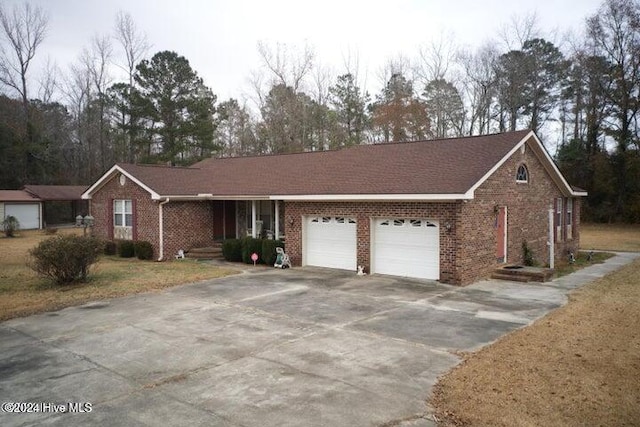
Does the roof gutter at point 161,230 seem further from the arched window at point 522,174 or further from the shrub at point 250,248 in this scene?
the arched window at point 522,174

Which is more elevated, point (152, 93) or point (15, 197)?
point (152, 93)

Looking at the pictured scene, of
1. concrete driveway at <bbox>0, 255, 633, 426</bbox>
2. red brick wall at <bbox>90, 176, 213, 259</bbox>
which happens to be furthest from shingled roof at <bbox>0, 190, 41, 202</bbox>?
concrete driveway at <bbox>0, 255, 633, 426</bbox>

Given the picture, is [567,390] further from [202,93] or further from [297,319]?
[202,93]

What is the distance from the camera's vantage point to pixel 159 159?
40.4 m

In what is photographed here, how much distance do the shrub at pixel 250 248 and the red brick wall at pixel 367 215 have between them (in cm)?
113

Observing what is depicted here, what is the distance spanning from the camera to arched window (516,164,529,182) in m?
15.9

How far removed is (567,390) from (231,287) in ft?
29.8

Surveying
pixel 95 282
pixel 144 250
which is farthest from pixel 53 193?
pixel 95 282

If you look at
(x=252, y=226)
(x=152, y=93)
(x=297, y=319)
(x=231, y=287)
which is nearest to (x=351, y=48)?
(x=152, y=93)

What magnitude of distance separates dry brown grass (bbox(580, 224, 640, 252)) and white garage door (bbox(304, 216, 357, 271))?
14.8 metres

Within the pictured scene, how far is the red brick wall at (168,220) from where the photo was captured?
18547 millimetres

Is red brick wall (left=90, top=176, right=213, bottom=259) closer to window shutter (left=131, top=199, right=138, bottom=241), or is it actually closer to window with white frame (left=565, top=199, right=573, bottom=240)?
window shutter (left=131, top=199, right=138, bottom=241)

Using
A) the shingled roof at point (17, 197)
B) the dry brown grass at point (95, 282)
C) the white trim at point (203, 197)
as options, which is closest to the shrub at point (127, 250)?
the dry brown grass at point (95, 282)

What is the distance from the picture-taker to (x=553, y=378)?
20.2ft
